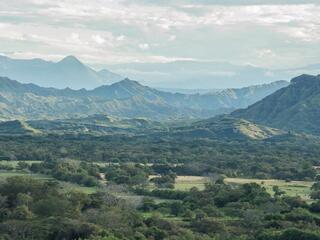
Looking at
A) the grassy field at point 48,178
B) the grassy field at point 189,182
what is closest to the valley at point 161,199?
the grassy field at point 189,182

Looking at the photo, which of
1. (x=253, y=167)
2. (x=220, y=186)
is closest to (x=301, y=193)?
(x=220, y=186)

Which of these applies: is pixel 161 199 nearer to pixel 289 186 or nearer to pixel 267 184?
pixel 267 184

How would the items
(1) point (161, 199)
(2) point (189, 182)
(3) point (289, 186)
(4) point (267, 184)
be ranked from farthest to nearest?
(2) point (189, 182)
(4) point (267, 184)
(3) point (289, 186)
(1) point (161, 199)

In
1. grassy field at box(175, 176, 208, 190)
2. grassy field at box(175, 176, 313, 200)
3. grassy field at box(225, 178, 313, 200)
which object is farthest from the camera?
grassy field at box(175, 176, 208, 190)

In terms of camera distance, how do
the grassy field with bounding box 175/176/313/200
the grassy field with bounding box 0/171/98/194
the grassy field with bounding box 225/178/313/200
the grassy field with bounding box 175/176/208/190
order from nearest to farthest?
the grassy field with bounding box 0/171/98/194
the grassy field with bounding box 225/178/313/200
the grassy field with bounding box 175/176/313/200
the grassy field with bounding box 175/176/208/190

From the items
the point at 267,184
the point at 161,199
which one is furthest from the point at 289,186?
the point at 161,199

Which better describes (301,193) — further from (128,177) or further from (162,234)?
(162,234)

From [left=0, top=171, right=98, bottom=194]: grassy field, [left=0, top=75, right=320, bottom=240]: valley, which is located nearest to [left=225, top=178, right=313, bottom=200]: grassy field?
[left=0, top=75, right=320, bottom=240]: valley

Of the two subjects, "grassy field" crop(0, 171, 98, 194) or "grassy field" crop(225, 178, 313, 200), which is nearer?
"grassy field" crop(0, 171, 98, 194)

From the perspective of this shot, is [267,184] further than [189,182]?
No

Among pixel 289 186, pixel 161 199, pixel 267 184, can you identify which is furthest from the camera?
pixel 267 184

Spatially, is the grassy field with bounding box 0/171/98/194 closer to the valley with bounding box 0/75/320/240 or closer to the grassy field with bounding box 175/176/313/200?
the valley with bounding box 0/75/320/240

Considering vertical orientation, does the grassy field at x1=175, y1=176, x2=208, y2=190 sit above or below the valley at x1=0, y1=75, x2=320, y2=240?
below
